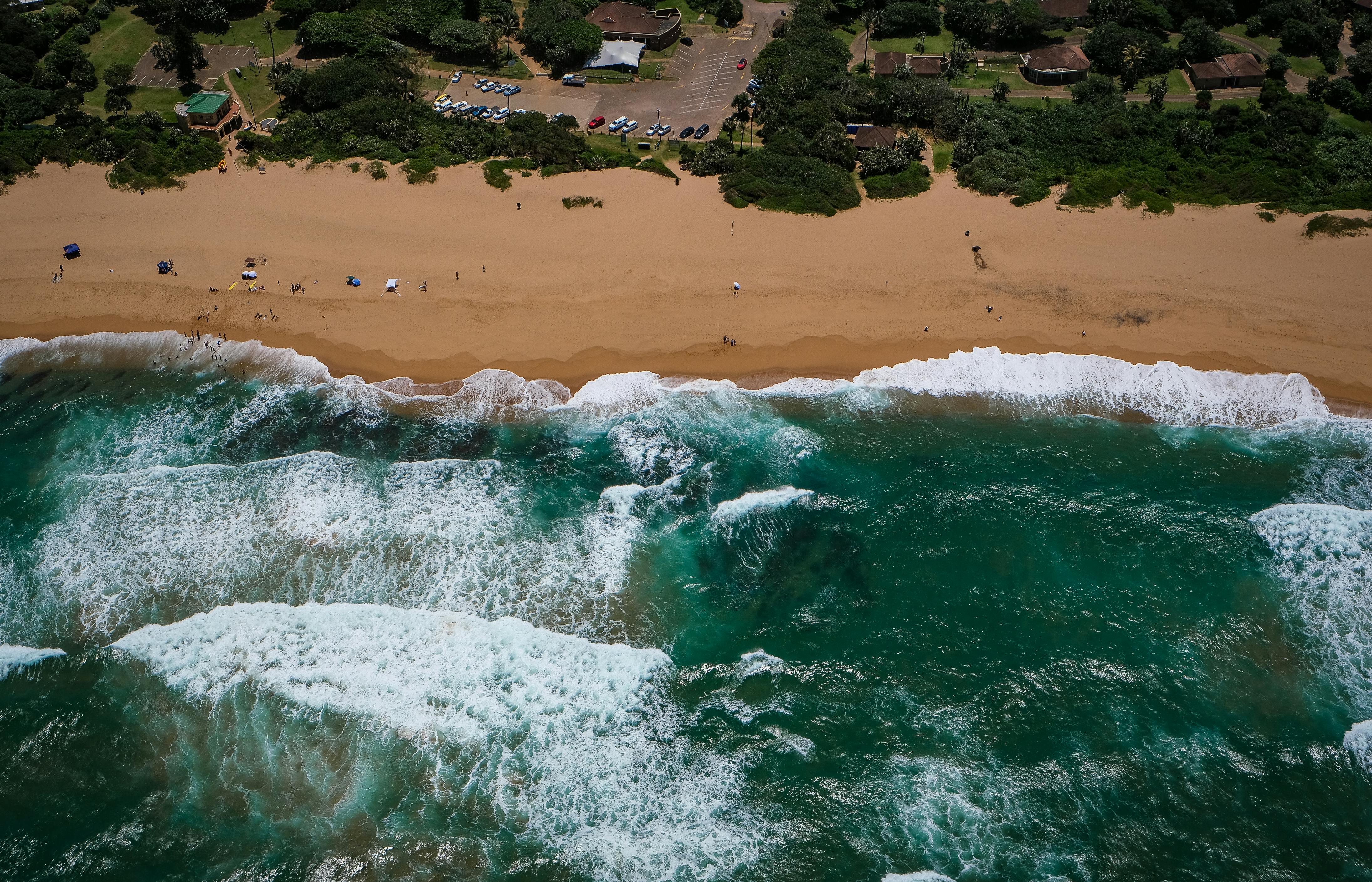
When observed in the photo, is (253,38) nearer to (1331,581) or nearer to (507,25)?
(507,25)

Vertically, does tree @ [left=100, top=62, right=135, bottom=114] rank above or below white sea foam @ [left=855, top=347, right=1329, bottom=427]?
above

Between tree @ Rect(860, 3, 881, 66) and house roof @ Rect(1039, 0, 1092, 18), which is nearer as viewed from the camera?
tree @ Rect(860, 3, 881, 66)

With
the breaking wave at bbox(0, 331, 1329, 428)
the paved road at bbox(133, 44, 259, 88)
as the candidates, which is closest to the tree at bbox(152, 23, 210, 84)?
the paved road at bbox(133, 44, 259, 88)

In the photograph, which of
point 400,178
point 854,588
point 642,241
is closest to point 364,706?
point 854,588

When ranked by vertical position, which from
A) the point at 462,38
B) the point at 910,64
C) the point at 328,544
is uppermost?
the point at 462,38

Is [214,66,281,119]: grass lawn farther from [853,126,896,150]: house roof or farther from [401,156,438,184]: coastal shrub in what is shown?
[853,126,896,150]: house roof

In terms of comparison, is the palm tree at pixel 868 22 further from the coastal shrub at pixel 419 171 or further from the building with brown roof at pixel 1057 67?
the coastal shrub at pixel 419 171

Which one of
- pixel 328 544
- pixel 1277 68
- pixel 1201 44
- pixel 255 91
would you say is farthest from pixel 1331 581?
pixel 255 91
